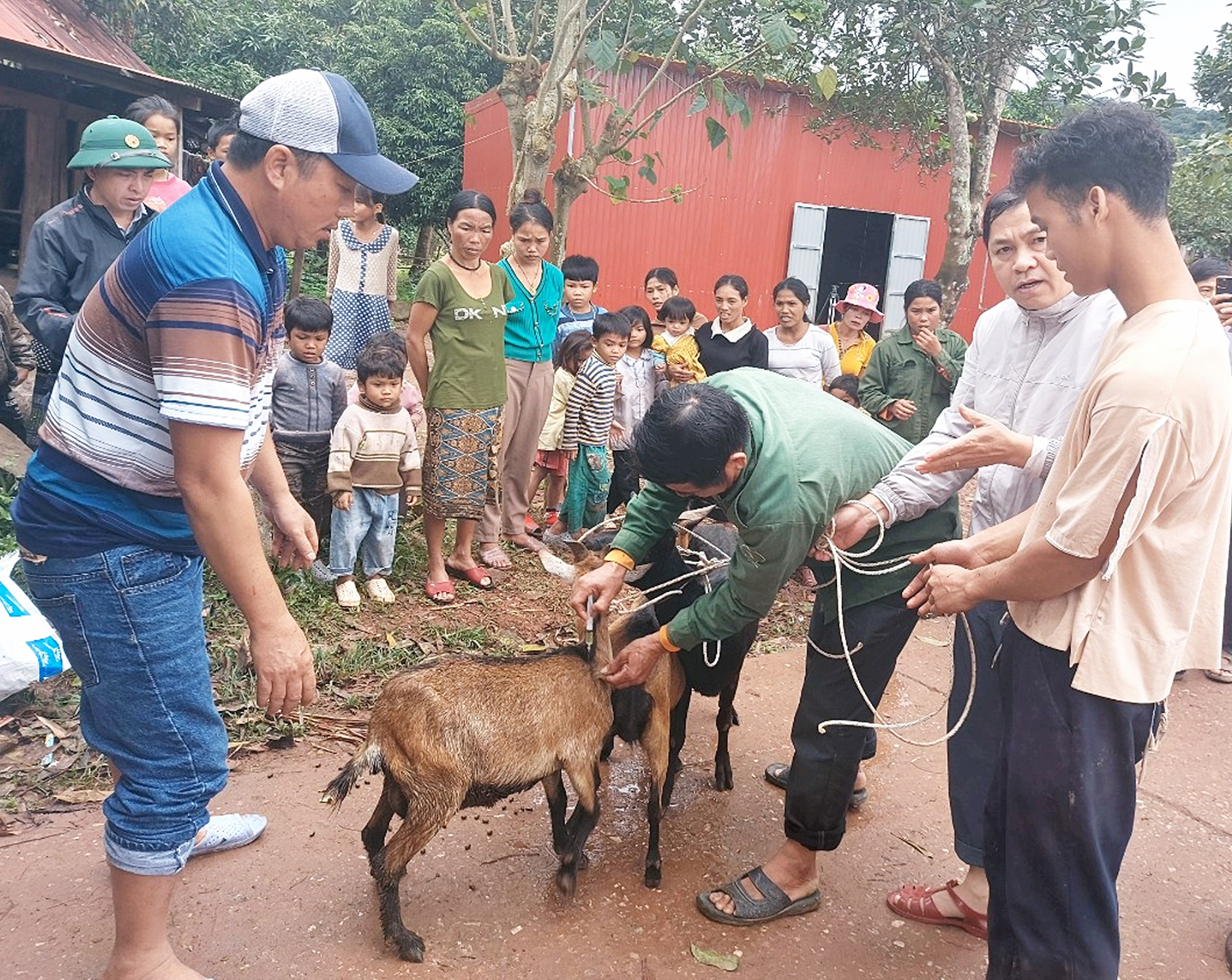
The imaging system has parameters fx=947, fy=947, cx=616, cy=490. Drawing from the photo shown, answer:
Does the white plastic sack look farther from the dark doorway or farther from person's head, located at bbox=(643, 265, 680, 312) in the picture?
the dark doorway

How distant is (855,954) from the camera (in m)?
2.99

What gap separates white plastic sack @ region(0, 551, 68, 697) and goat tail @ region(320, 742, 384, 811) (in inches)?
61.5

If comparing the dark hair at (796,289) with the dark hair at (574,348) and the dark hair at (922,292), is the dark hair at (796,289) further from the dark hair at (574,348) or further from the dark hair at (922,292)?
the dark hair at (574,348)

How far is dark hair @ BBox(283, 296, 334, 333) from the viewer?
5.07 m

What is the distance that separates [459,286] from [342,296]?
133cm

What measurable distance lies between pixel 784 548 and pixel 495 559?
3.61 meters

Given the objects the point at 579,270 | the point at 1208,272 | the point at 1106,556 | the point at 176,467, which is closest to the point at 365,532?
the point at 579,270

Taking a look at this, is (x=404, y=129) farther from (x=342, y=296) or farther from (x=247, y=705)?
(x=247, y=705)

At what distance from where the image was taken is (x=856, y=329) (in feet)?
26.4

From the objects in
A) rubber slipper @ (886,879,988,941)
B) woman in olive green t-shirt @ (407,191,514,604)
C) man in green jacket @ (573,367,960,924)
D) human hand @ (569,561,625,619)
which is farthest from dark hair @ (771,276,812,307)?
rubber slipper @ (886,879,988,941)

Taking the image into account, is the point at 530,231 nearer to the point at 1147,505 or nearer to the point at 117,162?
the point at 117,162

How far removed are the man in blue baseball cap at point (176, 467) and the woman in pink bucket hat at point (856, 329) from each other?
19.8 ft

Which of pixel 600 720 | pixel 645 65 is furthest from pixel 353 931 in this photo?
pixel 645 65

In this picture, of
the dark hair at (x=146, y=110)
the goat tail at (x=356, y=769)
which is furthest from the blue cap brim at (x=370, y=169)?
the dark hair at (x=146, y=110)
